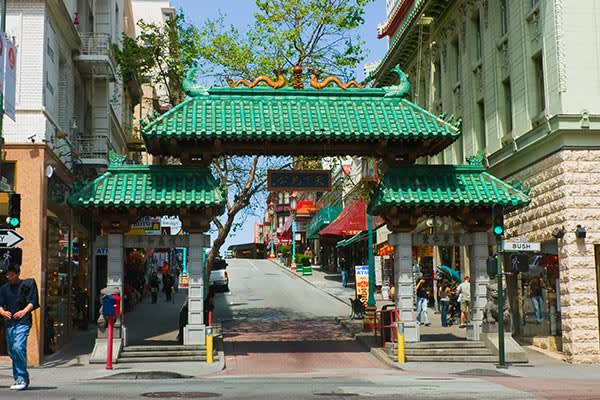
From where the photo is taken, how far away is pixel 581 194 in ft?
66.3

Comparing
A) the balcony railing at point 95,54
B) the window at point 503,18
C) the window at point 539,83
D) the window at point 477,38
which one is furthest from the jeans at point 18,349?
the window at point 477,38

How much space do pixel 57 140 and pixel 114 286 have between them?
5.16 m

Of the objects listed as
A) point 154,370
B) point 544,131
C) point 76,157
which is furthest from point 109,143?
point 544,131

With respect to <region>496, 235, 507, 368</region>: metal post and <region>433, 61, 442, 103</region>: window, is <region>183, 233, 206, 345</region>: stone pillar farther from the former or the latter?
<region>433, 61, 442, 103</region>: window

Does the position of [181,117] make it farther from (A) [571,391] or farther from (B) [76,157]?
(A) [571,391]

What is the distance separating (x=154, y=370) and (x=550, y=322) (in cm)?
1123

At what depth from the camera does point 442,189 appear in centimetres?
1977

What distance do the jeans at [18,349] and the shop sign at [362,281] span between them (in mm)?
18866

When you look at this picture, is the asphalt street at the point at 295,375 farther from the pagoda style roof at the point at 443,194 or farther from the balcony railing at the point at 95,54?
the balcony railing at the point at 95,54

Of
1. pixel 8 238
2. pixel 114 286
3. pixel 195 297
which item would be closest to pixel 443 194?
pixel 195 297

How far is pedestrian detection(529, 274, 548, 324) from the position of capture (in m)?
22.5

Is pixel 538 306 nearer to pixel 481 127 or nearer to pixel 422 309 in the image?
pixel 422 309

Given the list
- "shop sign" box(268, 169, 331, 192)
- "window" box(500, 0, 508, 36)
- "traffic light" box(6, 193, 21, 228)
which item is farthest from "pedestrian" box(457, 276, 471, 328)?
"traffic light" box(6, 193, 21, 228)

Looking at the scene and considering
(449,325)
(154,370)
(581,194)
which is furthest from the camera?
(449,325)
